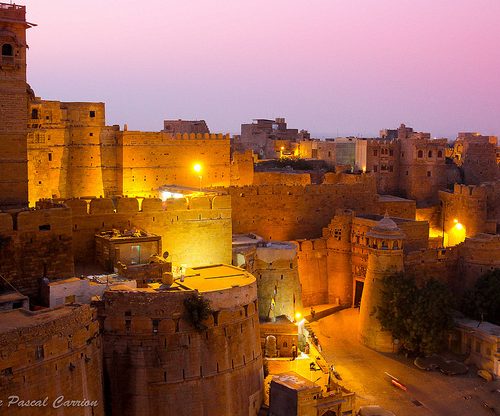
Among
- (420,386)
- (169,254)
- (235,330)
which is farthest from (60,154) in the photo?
(420,386)

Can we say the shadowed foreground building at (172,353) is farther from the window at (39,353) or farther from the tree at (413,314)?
the tree at (413,314)

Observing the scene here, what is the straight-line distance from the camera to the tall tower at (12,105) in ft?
70.8

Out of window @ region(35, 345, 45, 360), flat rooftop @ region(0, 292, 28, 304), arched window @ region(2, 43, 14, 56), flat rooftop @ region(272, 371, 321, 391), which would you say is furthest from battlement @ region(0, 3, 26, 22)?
flat rooftop @ region(272, 371, 321, 391)

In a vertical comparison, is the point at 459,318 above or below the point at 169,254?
below

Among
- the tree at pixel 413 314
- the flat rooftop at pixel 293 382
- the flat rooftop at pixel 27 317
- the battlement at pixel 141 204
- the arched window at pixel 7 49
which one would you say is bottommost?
the flat rooftop at pixel 293 382

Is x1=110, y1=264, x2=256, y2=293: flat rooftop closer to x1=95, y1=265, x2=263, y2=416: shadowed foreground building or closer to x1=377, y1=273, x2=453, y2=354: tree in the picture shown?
x1=95, y1=265, x2=263, y2=416: shadowed foreground building

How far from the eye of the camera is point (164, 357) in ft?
62.4

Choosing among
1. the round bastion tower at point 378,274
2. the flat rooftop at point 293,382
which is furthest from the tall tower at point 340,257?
the flat rooftop at point 293,382

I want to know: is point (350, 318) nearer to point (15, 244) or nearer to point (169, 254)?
point (169, 254)

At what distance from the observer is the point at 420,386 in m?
25.5

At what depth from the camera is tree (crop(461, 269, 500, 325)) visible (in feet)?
96.8

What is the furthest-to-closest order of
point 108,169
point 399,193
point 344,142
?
point 344,142 < point 399,193 < point 108,169

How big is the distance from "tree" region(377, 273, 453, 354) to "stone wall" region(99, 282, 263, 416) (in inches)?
393

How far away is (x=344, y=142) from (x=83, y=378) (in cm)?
3426
